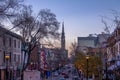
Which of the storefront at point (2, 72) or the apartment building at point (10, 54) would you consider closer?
the apartment building at point (10, 54)

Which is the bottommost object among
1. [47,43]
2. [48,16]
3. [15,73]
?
[15,73]

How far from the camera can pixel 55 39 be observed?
70.0 m

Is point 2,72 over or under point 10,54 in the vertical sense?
Answer: under

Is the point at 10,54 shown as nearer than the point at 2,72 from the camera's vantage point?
No

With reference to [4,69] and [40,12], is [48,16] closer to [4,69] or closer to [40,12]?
[40,12]

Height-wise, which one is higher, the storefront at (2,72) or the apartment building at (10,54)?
the apartment building at (10,54)

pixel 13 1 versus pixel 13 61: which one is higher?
pixel 13 1

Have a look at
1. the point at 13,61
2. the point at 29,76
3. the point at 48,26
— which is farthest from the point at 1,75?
the point at 29,76

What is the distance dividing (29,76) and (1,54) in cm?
3320

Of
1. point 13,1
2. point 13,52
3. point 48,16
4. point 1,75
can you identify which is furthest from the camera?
point 13,52

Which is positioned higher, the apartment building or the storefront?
the apartment building

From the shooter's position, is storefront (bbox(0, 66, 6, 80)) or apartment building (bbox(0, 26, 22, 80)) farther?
storefront (bbox(0, 66, 6, 80))

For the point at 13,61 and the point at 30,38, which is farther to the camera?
the point at 13,61

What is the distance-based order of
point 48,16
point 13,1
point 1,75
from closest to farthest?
point 13,1
point 48,16
point 1,75
